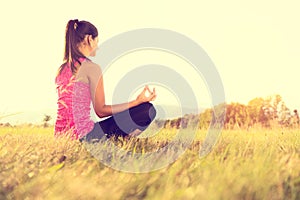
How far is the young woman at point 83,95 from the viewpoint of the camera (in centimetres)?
494

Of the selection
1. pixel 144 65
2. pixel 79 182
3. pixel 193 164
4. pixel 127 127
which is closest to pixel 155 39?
pixel 144 65

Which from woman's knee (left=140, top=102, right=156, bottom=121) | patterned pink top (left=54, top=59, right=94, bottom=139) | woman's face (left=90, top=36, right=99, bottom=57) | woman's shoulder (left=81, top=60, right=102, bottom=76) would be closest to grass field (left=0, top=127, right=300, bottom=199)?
patterned pink top (left=54, top=59, right=94, bottom=139)

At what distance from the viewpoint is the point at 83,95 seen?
197 inches

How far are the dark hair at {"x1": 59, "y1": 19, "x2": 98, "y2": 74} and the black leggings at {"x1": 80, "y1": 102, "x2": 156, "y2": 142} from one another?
0.70 metres

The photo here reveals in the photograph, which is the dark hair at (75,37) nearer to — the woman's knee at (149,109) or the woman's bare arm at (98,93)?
the woman's bare arm at (98,93)

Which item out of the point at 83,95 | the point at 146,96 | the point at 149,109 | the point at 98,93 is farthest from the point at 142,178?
the point at 149,109

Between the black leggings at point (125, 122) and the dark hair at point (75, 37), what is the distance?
701 mm

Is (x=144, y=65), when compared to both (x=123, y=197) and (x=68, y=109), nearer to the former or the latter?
(x=68, y=109)

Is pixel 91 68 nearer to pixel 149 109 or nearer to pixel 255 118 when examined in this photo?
pixel 149 109

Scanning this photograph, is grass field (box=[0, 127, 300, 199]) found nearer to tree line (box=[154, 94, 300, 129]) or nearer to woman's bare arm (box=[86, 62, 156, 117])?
woman's bare arm (box=[86, 62, 156, 117])

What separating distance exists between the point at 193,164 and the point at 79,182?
3.41 feet

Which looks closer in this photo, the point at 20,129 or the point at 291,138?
the point at 291,138

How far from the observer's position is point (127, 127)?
528 cm

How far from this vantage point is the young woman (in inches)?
194
